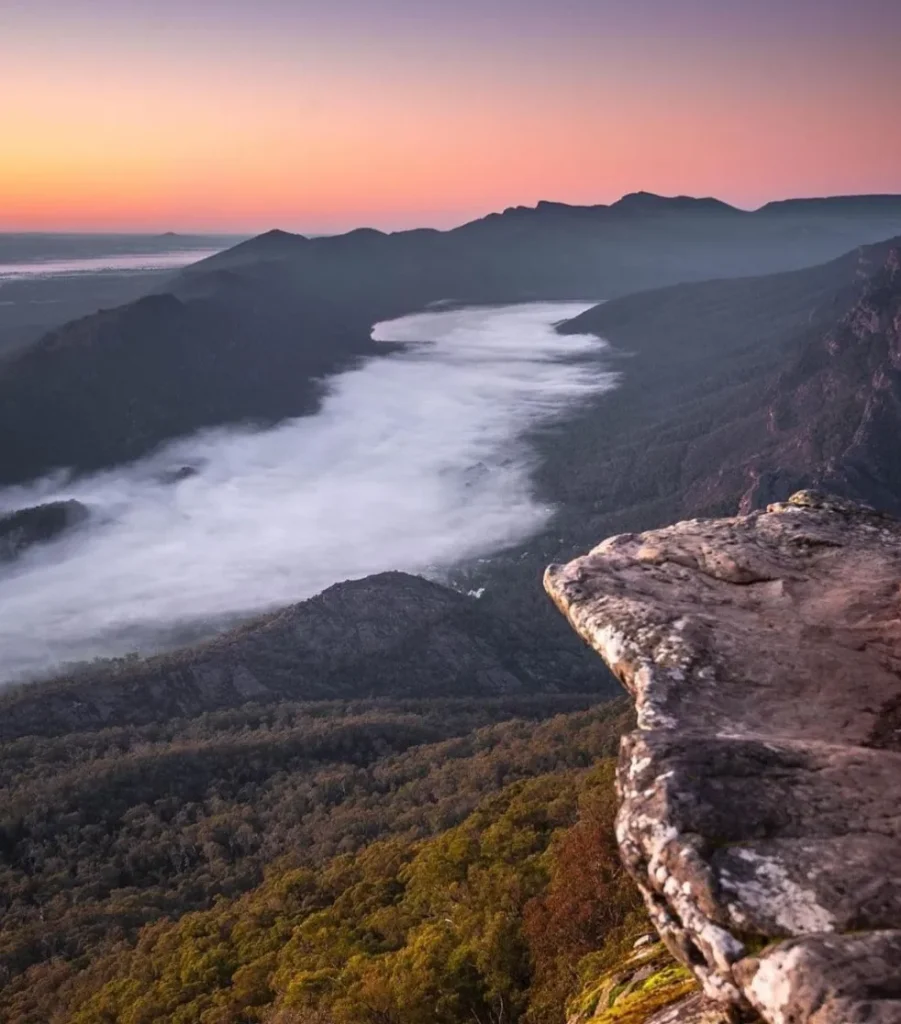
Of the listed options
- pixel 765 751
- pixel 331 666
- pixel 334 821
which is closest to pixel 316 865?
pixel 334 821

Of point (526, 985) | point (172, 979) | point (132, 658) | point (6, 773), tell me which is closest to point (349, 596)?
point (132, 658)

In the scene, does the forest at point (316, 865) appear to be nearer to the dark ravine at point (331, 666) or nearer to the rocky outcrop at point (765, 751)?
the dark ravine at point (331, 666)

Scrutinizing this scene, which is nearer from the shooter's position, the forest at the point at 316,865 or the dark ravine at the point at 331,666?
the forest at the point at 316,865

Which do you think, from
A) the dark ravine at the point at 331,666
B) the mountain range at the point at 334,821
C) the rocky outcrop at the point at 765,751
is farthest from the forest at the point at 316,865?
the rocky outcrop at the point at 765,751

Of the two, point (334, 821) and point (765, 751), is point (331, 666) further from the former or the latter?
point (765, 751)

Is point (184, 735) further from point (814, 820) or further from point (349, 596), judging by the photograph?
point (814, 820)
